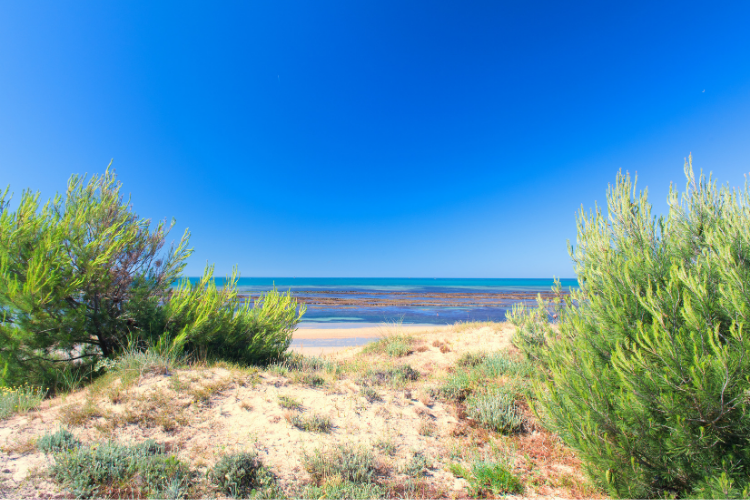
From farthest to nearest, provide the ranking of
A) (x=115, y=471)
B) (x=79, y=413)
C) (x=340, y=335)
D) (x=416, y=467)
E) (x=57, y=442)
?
(x=340, y=335) → (x=79, y=413) → (x=416, y=467) → (x=57, y=442) → (x=115, y=471)

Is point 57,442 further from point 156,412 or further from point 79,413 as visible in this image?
point 156,412

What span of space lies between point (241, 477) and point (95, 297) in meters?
4.91

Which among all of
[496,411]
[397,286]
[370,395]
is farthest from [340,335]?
[397,286]

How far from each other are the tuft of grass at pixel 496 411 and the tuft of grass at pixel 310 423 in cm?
247

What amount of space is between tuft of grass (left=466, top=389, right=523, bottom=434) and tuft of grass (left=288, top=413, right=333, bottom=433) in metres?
2.47

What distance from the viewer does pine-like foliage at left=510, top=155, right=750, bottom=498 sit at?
2523mm

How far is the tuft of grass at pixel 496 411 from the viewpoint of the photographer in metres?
4.98

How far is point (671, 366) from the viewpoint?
2.57 meters

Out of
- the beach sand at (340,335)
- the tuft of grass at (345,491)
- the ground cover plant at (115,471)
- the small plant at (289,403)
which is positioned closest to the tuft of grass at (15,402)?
the ground cover plant at (115,471)

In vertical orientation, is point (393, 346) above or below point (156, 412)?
below

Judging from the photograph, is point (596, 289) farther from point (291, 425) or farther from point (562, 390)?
point (291, 425)

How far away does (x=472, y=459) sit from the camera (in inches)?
160

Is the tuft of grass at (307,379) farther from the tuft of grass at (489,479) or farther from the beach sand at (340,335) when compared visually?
the beach sand at (340,335)

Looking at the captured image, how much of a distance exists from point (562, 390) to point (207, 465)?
4075 millimetres
